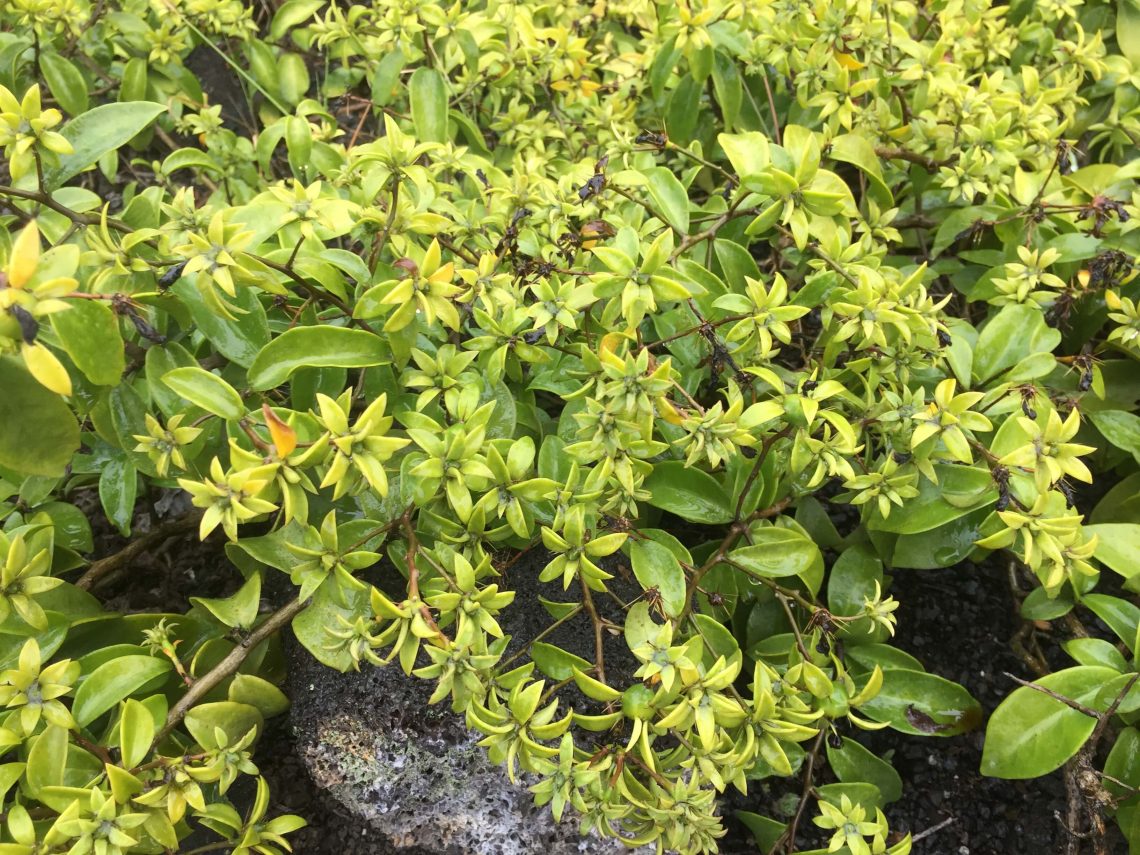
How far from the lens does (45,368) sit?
1.03 m

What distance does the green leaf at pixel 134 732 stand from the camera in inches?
52.7

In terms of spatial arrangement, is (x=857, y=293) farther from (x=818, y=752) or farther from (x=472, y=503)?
(x=818, y=752)

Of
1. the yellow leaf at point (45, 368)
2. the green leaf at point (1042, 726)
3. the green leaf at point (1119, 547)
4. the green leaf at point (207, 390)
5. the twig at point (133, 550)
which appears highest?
the yellow leaf at point (45, 368)

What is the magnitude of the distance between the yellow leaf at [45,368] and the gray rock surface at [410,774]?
2.92 feet

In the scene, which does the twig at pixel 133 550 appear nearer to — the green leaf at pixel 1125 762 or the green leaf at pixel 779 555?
the green leaf at pixel 779 555

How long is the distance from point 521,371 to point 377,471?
21.4 inches

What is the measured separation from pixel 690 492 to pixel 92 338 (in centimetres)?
106

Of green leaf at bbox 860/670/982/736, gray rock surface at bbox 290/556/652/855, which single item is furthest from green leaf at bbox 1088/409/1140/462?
gray rock surface at bbox 290/556/652/855

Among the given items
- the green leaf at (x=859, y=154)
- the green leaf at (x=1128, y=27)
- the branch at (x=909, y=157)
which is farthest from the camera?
the green leaf at (x=1128, y=27)

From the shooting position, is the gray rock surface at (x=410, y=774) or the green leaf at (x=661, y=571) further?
the gray rock surface at (x=410, y=774)

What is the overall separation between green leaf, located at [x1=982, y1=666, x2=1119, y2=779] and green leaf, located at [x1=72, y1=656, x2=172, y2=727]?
1.51 m

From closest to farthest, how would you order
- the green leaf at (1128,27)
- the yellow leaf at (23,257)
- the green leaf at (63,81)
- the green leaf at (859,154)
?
the yellow leaf at (23,257) → the green leaf at (859,154) → the green leaf at (63,81) → the green leaf at (1128,27)

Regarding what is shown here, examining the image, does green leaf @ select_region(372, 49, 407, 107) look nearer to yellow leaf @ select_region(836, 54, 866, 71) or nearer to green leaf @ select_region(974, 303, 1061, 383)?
yellow leaf @ select_region(836, 54, 866, 71)

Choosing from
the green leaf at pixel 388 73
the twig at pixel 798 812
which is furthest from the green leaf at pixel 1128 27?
the twig at pixel 798 812
